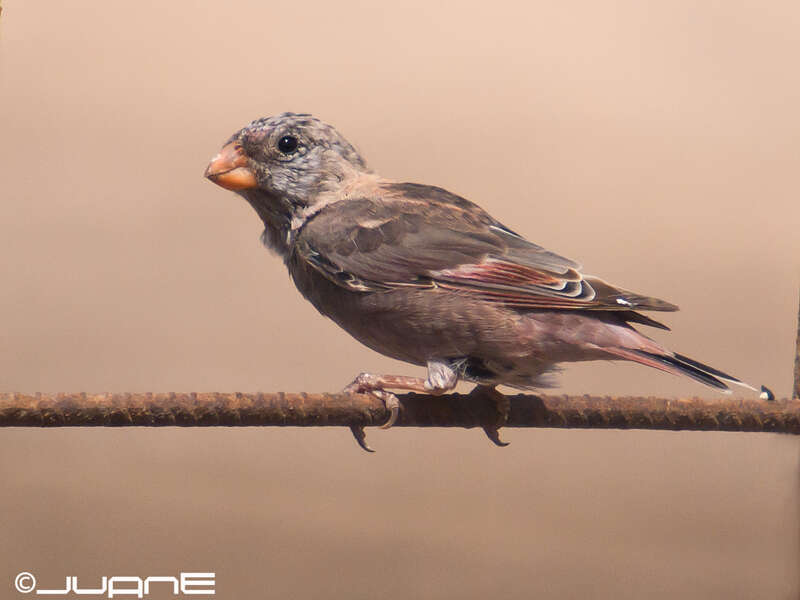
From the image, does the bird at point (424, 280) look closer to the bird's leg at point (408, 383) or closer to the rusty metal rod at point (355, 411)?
the bird's leg at point (408, 383)

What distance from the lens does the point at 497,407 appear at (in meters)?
2.08

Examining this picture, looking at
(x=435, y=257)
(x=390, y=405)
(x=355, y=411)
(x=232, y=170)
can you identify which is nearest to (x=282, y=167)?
(x=232, y=170)

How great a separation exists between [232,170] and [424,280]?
488 millimetres

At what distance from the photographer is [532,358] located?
6.69ft

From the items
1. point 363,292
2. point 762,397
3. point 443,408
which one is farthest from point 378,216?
point 762,397

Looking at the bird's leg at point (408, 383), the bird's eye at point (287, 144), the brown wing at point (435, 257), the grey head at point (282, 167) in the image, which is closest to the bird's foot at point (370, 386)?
the bird's leg at point (408, 383)

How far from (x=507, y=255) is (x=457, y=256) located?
0.11m

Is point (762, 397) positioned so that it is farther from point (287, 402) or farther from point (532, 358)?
point (287, 402)

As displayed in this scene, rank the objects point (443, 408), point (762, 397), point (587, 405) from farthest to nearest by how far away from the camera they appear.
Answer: point (443, 408) < point (762, 397) < point (587, 405)

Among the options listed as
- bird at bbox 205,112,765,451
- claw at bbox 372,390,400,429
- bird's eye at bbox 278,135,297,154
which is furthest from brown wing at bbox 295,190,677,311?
claw at bbox 372,390,400,429

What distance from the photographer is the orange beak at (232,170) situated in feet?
6.68

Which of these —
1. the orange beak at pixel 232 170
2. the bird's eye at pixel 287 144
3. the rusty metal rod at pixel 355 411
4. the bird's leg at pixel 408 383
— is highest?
the bird's eye at pixel 287 144

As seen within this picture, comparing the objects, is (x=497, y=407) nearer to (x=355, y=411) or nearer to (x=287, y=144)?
(x=355, y=411)

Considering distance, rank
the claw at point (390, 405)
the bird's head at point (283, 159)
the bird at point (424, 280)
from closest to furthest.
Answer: the claw at point (390, 405)
the bird at point (424, 280)
the bird's head at point (283, 159)
